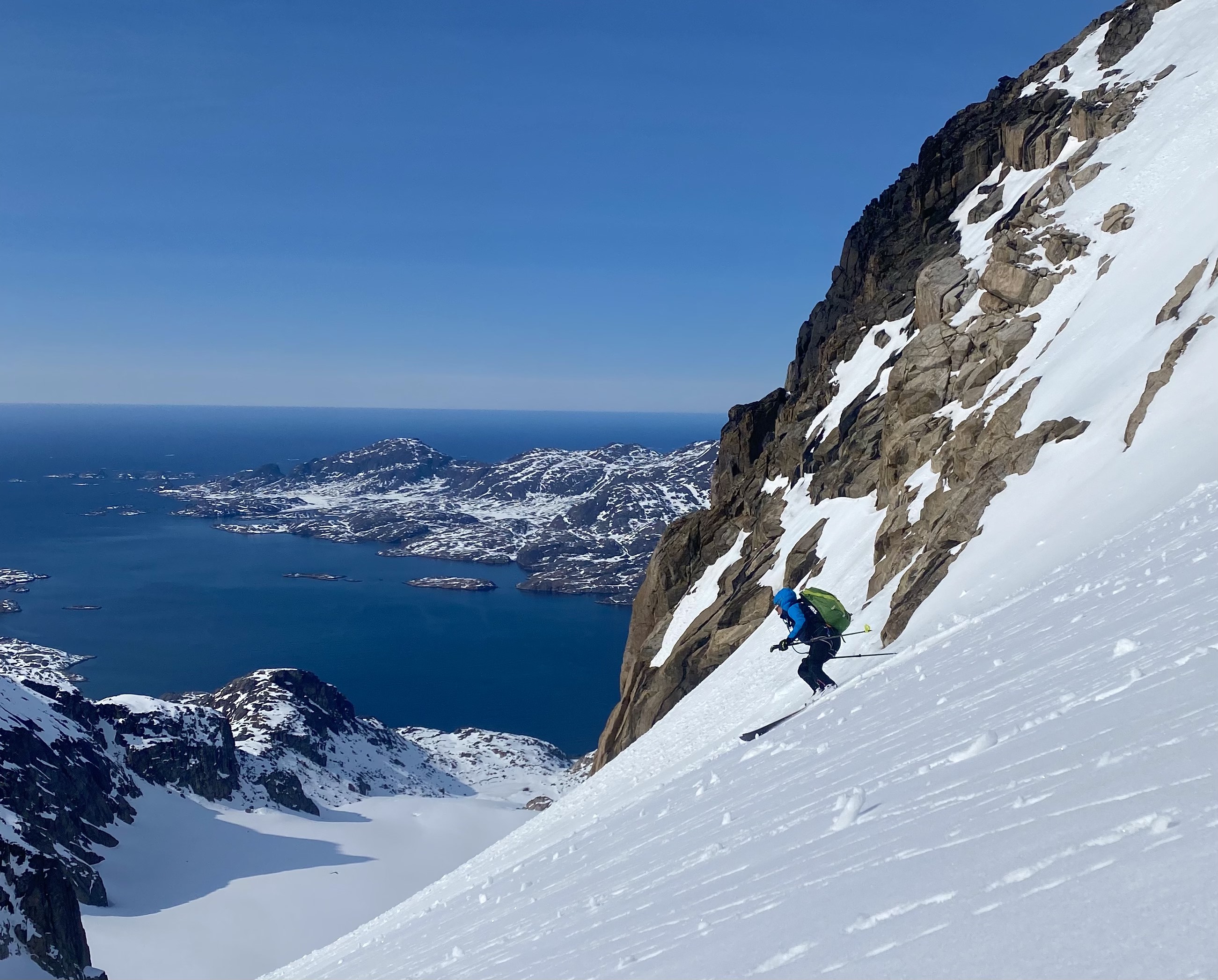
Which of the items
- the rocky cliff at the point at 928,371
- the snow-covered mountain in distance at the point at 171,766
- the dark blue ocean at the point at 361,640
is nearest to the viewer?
the rocky cliff at the point at 928,371

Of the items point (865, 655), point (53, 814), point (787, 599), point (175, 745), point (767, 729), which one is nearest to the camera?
point (767, 729)

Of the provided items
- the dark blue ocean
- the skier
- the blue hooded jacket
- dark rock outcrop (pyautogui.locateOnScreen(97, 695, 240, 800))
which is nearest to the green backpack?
the skier

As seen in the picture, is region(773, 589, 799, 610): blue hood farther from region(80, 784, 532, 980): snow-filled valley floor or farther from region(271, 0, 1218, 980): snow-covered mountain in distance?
region(80, 784, 532, 980): snow-filled valley floor

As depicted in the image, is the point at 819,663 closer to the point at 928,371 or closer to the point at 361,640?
the point at 928,371

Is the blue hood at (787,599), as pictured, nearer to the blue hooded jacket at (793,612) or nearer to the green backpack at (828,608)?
the blue hooded jacket at (793,612)

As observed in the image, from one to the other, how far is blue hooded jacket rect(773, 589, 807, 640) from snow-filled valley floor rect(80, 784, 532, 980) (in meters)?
51.5

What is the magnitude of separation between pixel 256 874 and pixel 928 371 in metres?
65.1

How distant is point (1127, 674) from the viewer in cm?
637

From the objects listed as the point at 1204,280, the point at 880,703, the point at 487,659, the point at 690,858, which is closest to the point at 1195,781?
the point at 690,858

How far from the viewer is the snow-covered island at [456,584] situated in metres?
182

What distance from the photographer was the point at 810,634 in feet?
46.4

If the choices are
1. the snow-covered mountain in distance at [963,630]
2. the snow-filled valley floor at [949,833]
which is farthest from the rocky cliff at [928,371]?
the snow-filled valley floor at [949,833]

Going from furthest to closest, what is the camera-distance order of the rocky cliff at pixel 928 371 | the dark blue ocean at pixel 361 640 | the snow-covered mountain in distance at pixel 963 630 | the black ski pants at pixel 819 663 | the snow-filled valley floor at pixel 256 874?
the dark blue ocean at pixel 361 640
the snow-filled valley floor at pixel 256 874
the rocky cliff at pixel 928 371
the black ski pants at pixel 819 663
the snow-covered mountain in distance at pixel 963 630

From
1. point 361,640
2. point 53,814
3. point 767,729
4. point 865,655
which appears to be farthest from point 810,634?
point 361,640
